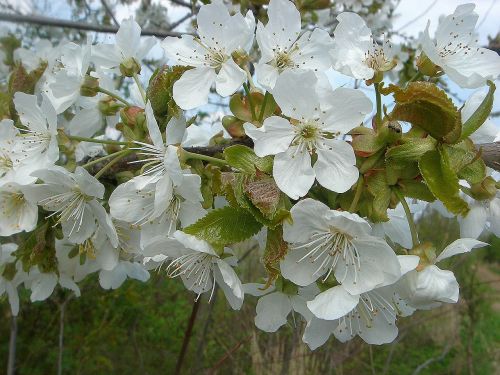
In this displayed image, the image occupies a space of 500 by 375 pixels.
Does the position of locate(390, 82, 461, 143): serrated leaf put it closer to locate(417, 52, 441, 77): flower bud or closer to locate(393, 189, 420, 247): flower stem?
locate(393, 189, 420, 247): flower stem

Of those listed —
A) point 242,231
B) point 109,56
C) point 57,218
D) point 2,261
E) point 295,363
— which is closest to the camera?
point 242,231

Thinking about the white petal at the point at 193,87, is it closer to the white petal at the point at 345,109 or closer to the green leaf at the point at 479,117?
the white petal at the point at 345,109

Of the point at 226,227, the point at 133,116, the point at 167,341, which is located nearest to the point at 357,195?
the point at 226,227

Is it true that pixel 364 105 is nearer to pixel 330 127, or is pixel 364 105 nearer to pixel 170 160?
pixel 330 127

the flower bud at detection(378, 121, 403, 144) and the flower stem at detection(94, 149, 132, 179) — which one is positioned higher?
the flower bud at detection(378, 121, 403, 144)

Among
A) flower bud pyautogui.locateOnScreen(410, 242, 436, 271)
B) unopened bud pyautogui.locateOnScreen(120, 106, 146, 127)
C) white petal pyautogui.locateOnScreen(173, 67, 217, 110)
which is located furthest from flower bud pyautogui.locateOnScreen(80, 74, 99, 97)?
flower bud pyautogui.locateOnScreen(410, 242, 436, 271)

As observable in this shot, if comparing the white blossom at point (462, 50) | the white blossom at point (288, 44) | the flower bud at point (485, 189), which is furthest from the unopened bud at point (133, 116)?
the flower bud at point (485, 189)

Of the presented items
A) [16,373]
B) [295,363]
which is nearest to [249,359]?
[295,363]
